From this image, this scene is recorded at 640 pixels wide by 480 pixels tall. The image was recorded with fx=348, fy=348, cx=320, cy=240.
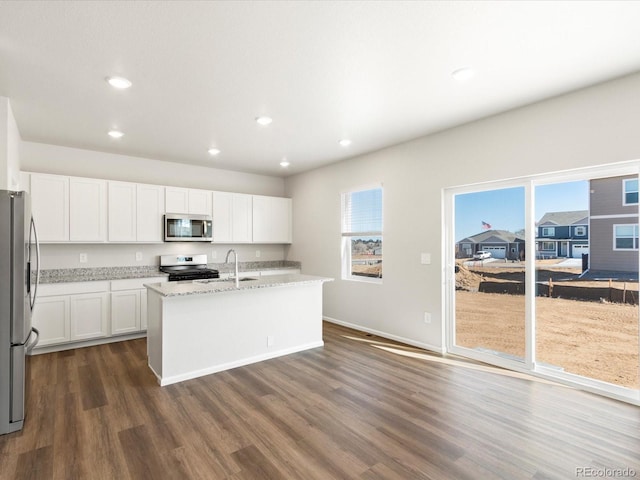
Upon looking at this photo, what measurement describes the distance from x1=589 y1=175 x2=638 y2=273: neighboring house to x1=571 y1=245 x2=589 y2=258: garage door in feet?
0.15

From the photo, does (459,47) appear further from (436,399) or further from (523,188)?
(436,399)

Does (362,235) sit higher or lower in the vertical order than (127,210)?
lower

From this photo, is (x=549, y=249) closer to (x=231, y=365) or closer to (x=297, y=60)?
(x=297, y=60)

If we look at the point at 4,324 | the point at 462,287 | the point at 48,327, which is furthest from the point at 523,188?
the point at 48,327

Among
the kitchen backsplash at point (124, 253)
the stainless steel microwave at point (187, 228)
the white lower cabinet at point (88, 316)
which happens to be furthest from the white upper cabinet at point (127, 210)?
the white lower cabinet at point (88, 316)

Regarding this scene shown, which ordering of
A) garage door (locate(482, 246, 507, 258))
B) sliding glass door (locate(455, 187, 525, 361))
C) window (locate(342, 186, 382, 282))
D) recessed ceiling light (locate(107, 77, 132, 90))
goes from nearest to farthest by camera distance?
recessed ceiling light (locate(107, 77, 132, 90)) < sliding glass door (locate(455, 187, 525, 361)) < garage door (locate(482, 246, 507, 258)) < window (locate(342, 186, 382, 282))

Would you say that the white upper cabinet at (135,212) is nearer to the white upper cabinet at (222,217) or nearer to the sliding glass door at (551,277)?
the white upper cabinet at (222,217)

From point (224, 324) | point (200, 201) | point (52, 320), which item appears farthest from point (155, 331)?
point (200, 201)

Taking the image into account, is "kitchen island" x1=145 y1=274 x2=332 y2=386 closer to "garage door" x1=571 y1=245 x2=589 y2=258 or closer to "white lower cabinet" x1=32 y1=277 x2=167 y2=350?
"white lower cabinet" x1=32 y1=277 x2=167 y2=350

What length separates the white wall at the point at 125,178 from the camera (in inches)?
181

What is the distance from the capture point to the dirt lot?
2.96 meters

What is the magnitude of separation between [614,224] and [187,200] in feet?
17.1

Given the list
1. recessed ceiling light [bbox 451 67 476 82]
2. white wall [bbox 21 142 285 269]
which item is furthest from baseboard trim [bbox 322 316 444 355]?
recessed ceiling light [bbox 451 67 476 82]

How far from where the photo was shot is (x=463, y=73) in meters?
2.68
